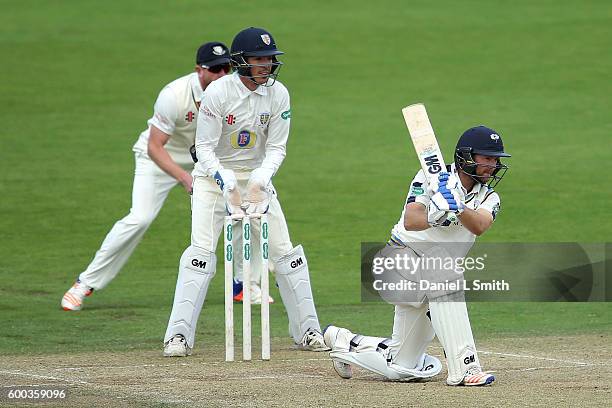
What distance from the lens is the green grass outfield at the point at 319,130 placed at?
37.7 feet

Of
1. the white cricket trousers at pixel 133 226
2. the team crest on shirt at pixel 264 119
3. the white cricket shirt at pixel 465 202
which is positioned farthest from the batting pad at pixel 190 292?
the white cricket trousers at pixel 133 226

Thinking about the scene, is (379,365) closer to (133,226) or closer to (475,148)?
(475,148)

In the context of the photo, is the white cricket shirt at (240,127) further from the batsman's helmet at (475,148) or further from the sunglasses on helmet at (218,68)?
the batsman's helmet at (475,148)

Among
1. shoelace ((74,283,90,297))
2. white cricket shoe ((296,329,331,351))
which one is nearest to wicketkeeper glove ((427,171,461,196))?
white cricket shoe ((296,329,331,351))

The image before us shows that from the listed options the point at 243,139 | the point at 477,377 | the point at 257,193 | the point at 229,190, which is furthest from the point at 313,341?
the point at 477,377

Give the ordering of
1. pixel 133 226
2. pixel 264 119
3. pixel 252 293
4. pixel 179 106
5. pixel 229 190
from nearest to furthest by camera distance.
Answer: pixel 229 190 → pixel 264 119 → pixel 179 106 → pixel 133 226 → pixel 252 293

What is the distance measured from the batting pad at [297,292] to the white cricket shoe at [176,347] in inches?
32.6

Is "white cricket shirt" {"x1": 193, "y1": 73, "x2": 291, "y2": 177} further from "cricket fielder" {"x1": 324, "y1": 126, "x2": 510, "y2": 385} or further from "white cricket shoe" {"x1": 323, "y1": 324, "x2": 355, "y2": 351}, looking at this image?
"cricket fielder" {"x1": 324, "y1": 126, "x2": 510, "y2": 385}

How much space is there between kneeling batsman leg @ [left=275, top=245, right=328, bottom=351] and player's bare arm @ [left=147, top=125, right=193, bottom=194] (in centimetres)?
173

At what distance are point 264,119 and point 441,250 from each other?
185cm

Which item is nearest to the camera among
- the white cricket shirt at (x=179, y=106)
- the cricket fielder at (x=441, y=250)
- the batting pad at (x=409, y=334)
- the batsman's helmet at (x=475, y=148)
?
the cricket fielder at (x=441, y=250)

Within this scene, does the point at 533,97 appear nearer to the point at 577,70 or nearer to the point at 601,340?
the point at 577,70

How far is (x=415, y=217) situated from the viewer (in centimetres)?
777

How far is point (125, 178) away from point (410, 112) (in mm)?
10144
